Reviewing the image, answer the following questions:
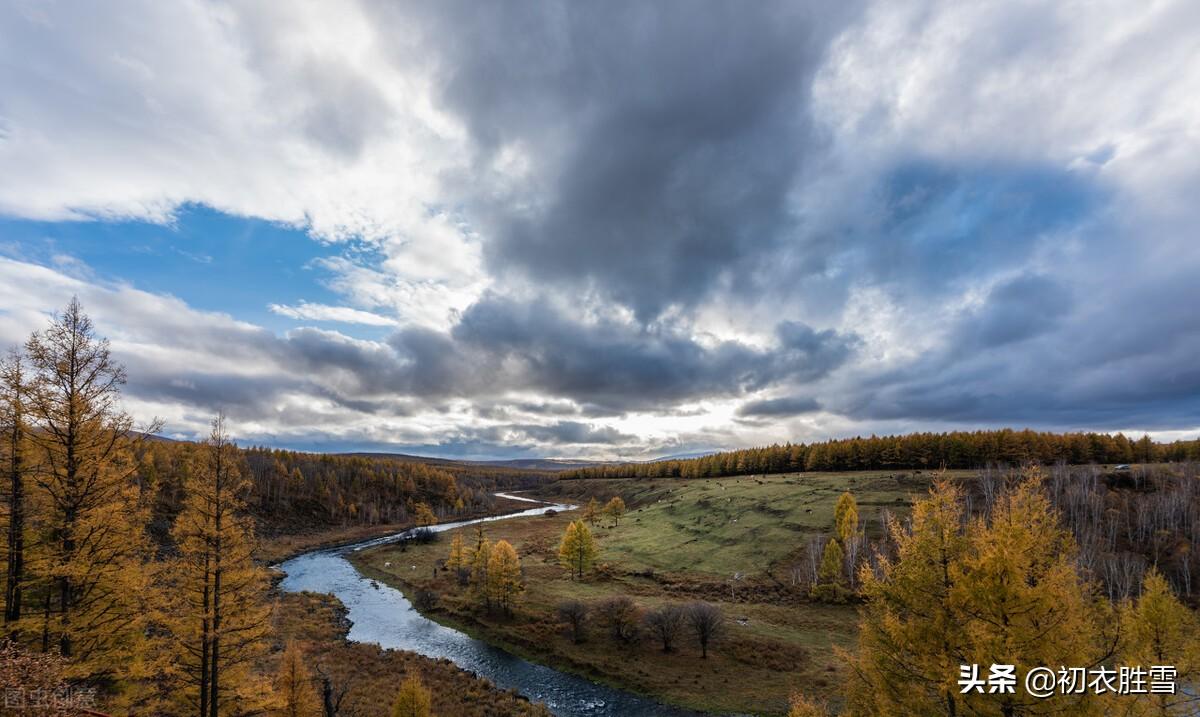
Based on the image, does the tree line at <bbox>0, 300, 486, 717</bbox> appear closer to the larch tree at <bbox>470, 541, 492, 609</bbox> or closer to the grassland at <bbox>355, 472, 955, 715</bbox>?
the grassland at <bbox>355, 472, 955, 715</bbox>

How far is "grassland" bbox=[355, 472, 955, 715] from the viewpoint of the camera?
44.0m

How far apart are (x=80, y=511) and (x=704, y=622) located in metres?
48.5

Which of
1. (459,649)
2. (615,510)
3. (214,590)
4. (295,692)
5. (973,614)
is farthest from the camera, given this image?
(615,510)

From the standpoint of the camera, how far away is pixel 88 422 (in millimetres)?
18266

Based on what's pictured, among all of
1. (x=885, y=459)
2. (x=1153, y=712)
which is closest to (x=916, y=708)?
(x=1153, y=712)

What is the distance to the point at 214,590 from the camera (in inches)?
864

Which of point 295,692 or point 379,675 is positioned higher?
point 295,692

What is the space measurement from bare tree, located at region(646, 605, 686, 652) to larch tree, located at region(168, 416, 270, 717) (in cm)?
3736

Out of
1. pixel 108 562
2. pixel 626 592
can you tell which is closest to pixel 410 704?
pixel 108 562

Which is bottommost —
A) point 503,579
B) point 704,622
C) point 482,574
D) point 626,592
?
point 626,592

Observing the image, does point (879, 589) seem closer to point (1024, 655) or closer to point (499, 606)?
point (1024, 655)

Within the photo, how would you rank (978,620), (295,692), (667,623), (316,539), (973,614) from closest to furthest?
(978,620) → (973,614) → (295,692) → (667,623) → (316,539)

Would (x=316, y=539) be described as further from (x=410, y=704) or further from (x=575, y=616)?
(x=410, y=704)

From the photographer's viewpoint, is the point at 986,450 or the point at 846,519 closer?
the point at 846,519
